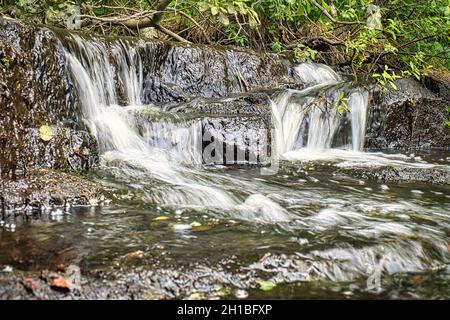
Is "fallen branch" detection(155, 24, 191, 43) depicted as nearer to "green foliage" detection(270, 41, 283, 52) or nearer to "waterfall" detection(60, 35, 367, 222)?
"waterfall" detection(60, 35, 367, 222)

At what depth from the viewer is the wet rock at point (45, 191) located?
13.9ft

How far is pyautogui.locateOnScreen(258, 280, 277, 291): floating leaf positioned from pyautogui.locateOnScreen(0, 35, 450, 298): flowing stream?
1.6 inches

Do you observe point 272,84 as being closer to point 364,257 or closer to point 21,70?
point 21,70

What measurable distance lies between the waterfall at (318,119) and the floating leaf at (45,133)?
3.47m

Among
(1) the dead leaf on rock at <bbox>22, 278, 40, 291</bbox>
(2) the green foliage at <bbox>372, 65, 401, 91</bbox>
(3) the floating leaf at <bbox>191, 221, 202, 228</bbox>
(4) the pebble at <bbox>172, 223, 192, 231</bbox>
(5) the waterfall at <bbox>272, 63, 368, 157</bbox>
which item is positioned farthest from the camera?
(5) the waterfall at <bbox>272, 63, 368, 157</bbox>

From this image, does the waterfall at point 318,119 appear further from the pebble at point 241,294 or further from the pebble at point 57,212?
the pebble at point 241,294

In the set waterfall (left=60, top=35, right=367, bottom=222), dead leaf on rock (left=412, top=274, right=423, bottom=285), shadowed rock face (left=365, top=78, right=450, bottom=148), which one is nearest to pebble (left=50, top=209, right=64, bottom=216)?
waterfall (left=60, top=35, right=367, bottom=222)

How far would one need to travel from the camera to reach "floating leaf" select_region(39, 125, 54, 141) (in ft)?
17.0

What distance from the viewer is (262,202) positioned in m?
4.55

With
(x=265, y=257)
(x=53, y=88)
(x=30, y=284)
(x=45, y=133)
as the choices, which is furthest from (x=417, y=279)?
(x=53, y=88)

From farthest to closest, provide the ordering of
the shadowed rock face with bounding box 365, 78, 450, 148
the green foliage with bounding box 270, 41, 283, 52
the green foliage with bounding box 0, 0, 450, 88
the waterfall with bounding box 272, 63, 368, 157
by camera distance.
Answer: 1. the green foliage with bounding box 270, 41, 283, 52
2. the green foliage with bounding box 0, 0, 450, 88
3. the shadowed rock face with bounding box 365, 78, 450, 148
4. the waterfall with bounding box 272, 63, 368, 157

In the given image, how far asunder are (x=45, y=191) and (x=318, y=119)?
5.14 metres

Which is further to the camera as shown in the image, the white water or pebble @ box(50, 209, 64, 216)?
the white water

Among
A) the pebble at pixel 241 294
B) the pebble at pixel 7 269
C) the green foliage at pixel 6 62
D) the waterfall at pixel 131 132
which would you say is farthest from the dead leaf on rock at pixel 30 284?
the green foliage at pixel 6 62
